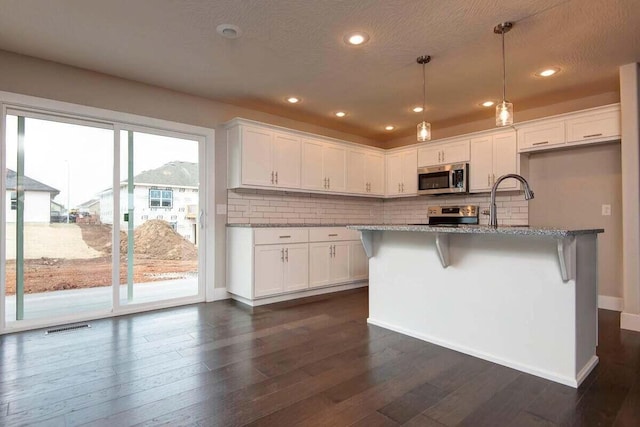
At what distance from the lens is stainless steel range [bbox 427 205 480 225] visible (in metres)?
4.92

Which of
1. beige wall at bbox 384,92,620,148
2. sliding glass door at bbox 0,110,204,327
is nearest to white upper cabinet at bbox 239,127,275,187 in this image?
sliding glass door at bbox 0,110,204,327

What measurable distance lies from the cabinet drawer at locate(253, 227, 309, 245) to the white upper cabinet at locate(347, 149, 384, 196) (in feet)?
4.26

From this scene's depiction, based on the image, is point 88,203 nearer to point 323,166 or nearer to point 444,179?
point 323,166

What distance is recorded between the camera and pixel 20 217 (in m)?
3.17

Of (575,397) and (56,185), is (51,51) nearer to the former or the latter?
(56,185)

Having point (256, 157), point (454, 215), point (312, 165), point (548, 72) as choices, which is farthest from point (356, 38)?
point (454, 215)

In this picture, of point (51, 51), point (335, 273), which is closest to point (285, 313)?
point (335, 273)

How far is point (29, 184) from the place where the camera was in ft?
10.6

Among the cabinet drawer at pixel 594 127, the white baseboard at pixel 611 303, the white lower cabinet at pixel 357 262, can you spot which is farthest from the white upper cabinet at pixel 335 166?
the white baseboard at pixel 611 303

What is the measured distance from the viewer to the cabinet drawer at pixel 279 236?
3.95m

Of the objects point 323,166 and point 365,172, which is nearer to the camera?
point 323,166

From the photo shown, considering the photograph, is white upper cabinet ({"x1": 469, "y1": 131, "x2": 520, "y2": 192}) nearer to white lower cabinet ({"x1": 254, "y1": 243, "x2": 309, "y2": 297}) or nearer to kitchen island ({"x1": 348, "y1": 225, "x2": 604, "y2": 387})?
kitchen island ({"x1": 348, "y1": 225, "x2": 604, "y2": 387})

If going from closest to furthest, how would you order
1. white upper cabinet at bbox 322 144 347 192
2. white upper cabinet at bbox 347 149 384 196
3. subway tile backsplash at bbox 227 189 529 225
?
subway tile backsplash at bbox 227 189 529 225, white upper cabinet at bbox 322 144 347 192, white upper cabinet at bbox 347 149 384 196

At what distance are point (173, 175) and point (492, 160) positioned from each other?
4.01 metres
